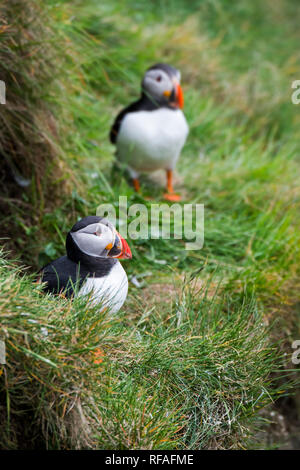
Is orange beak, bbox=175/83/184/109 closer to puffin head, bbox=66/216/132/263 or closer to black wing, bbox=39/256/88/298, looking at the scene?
puffin head, bbox=66/216/132/263

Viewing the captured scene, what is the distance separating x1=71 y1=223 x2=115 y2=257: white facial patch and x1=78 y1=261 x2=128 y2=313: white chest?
115 mm

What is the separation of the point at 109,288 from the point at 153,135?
5.74 feet

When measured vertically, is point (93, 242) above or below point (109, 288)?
above

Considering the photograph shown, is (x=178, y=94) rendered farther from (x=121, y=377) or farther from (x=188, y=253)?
(x=121, y=377)

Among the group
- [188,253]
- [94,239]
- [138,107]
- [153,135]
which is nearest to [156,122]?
[153,135]

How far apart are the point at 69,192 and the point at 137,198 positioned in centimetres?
53

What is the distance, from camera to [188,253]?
3873 millimetres

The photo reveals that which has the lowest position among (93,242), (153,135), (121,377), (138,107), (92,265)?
(121,377)

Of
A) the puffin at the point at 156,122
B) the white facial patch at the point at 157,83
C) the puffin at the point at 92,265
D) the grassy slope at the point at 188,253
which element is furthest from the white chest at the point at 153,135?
the puffin at the point at 92,265

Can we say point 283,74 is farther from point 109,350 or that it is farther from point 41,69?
point 109,350

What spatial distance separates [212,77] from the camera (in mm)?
6363

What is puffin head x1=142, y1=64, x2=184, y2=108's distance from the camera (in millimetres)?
4098
